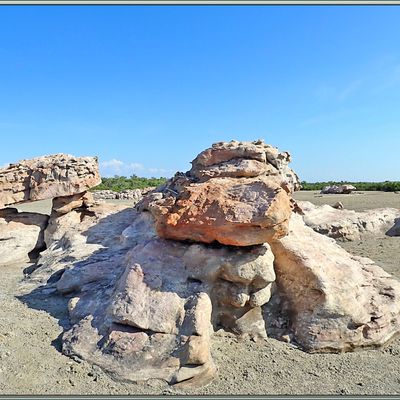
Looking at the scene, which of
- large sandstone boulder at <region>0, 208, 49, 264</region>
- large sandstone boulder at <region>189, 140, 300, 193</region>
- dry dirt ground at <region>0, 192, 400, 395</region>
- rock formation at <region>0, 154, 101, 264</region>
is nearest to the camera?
dry dirt ground at <region>0, 192, 400, 395</region>

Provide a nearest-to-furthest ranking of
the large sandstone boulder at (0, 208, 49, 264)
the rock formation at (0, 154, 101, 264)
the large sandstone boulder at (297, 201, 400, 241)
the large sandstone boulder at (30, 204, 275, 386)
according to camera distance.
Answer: the large sandstone boulder at (30, 204, 275, 386) → the large sandstone boulder at (0, 208, 49, 264) → the rock formation at (0, 154, 101, 264) → the large sandstone boulder at (297, 201, 400, 241)

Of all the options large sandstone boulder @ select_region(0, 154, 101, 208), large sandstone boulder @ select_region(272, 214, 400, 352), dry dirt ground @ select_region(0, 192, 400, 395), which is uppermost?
large sandstone boulder @ select_region(0, 154, 101, 208)

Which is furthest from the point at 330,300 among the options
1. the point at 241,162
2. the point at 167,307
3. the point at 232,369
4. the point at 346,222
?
the point at 346,222

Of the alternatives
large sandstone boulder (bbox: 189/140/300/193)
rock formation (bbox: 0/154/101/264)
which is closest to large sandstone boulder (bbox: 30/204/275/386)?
large sandstone boulder (bbox: 189/140/300/193)

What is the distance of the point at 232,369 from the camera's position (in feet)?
14.8

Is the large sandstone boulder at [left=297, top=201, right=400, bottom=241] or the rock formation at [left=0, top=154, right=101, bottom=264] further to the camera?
the large sandstone boulder at [left=297, top=201, right=400, bottom=241]

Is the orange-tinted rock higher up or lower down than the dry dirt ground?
higher up

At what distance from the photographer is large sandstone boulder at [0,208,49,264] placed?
10.2 metres

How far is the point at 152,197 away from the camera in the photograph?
8.86m

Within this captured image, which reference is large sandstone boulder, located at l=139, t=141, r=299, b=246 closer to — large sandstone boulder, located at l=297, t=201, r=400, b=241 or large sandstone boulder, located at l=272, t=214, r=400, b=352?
large sandstone boulder, located at l=272, t=214, r=400, b=352

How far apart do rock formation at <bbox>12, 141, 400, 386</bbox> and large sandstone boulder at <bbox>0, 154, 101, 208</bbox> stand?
5.25 metres

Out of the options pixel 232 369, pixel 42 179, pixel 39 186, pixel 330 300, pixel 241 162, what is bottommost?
pixel 232 369

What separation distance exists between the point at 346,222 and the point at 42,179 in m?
8.86

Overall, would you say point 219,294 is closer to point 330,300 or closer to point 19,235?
point 330,300
